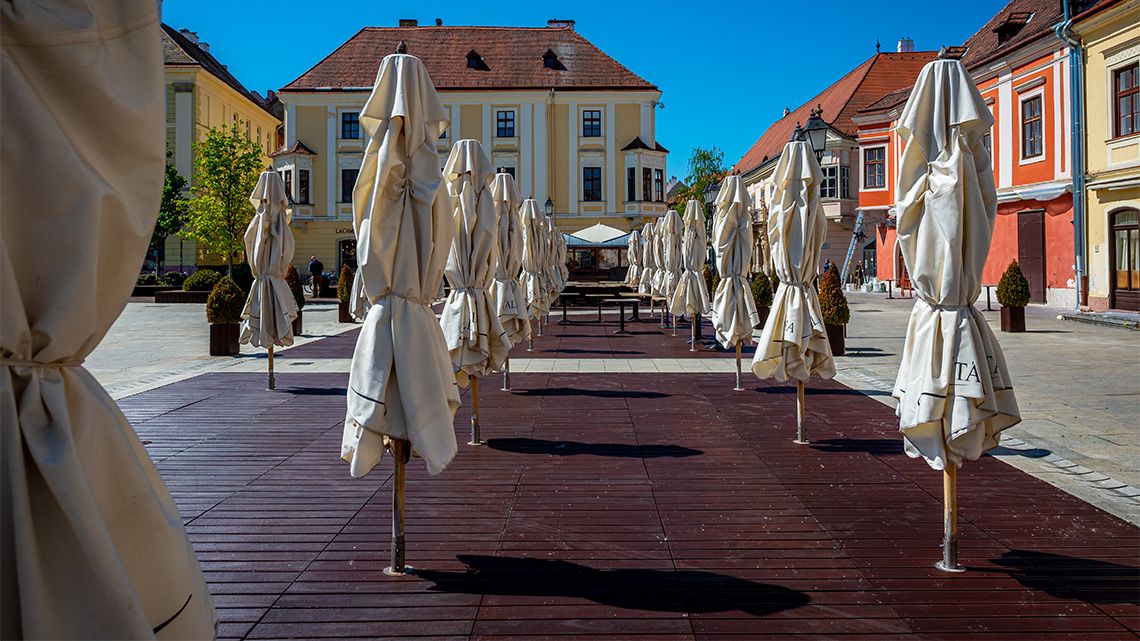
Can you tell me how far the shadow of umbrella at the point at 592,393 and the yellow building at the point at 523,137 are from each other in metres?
37.6

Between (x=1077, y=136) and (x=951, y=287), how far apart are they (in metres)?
25.1

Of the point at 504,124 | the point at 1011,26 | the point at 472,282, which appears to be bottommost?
the point at 472,282

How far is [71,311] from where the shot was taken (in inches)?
69.4

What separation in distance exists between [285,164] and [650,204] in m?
20.9

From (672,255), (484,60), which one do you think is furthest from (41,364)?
(484,60)

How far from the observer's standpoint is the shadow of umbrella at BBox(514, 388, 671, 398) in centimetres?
1058

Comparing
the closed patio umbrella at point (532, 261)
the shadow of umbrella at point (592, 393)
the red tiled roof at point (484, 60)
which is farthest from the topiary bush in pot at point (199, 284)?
the shadow of umbrella at point (592, 393)

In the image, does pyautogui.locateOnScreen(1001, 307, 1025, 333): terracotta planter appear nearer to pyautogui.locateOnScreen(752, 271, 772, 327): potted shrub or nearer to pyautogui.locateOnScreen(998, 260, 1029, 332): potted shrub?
pyautogui.locateOnScreen(998, 260, 1029, 332): potted shrub

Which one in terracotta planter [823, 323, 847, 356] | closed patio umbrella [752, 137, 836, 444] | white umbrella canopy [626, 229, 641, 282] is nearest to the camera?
closed patio umbrella [752, 137, 836, 444]

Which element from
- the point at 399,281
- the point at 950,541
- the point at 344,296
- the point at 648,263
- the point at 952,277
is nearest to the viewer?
the point at 950,541

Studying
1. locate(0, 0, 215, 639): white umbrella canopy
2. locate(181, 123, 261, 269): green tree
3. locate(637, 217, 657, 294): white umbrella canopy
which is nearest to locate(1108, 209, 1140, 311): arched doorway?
locate(637, 217, 657, 294): white umbrella canopy

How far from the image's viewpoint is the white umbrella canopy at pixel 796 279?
799cm

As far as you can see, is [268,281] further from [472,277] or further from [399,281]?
[399,281]

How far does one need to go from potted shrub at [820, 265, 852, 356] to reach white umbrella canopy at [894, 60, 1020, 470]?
944 cm
